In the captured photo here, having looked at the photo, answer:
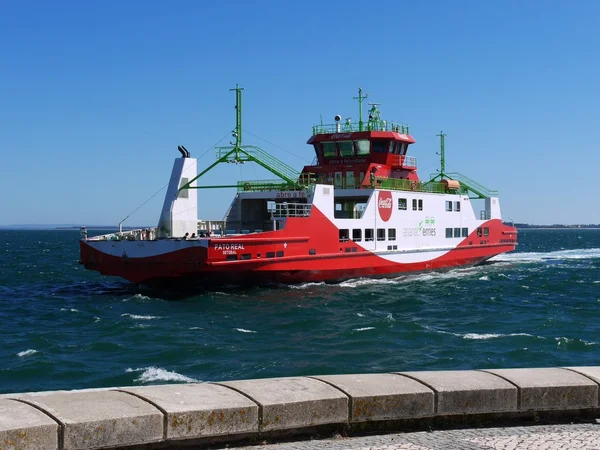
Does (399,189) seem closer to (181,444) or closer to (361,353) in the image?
(361,353)

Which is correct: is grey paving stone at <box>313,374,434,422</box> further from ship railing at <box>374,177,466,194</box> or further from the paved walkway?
ship railing at <box>374,177,466,194</box>

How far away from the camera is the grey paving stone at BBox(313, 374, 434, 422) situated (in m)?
6.76

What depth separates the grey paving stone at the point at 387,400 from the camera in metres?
6.76

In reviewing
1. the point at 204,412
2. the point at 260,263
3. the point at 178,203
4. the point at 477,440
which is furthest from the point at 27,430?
the point at 178,203

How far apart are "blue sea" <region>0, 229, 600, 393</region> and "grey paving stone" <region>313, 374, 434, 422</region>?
25.4ft

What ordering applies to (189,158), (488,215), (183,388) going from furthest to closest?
(488,215) → (189,158) → (183,388)

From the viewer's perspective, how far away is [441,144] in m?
50.4

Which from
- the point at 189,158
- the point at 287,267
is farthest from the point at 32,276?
the point at 287,267

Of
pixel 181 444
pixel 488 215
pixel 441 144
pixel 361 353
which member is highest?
pixel 441 144

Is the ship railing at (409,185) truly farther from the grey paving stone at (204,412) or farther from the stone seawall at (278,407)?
the grey paving stone at (204,412)

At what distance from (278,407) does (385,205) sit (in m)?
27.9

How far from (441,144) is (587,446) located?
45.4 m

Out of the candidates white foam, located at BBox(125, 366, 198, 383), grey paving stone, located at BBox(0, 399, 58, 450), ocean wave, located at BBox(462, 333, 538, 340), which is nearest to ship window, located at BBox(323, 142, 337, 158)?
ocean wave, located at BBox(462, 333, 538, 340)

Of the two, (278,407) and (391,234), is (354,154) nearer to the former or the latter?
(391,234)
